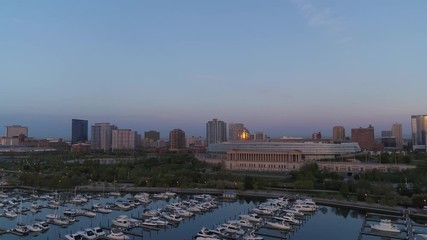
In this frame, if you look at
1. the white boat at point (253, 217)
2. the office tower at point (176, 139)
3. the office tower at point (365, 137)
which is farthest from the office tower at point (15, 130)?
the white boat at point (253, 217)

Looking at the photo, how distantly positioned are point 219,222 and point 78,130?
11122 centimetres

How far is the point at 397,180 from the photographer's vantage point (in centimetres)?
3531

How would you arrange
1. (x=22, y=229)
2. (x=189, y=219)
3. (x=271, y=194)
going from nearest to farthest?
1. (x=22, y=229)
2. (x=189, y=219)
3. (x=271, y=194)

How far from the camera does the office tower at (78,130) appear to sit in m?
126

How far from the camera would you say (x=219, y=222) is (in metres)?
23.3

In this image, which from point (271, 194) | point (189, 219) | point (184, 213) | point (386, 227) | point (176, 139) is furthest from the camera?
point (176, 139)

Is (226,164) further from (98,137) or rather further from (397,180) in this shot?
(98,137)

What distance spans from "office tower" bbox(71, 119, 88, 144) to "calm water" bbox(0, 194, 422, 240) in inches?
3976

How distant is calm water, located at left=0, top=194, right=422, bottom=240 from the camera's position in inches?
820

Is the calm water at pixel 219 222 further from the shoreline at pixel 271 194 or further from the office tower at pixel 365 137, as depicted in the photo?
the office tower at pixel 365 137

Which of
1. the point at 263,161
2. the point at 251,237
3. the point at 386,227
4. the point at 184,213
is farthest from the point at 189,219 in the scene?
the point at 263,161

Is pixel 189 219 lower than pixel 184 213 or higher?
lower

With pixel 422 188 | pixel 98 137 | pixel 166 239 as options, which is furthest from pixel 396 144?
pixel 166 239

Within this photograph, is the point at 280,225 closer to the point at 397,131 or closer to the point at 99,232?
the point at 99,232
